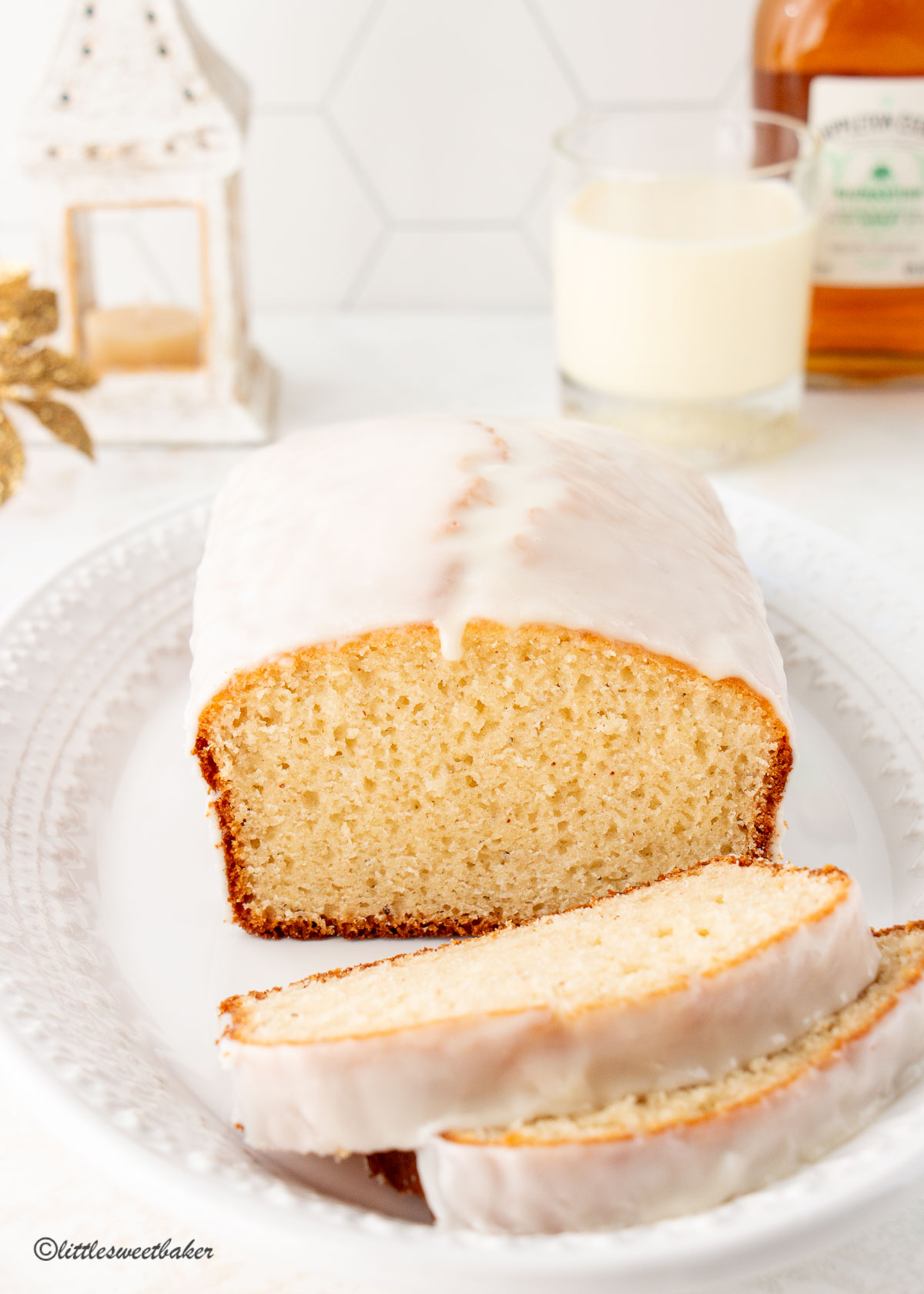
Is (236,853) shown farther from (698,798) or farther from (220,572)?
(698,798)

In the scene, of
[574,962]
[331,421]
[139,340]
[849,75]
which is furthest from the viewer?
[331,421]

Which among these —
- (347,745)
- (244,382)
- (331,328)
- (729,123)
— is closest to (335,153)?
(331,328)

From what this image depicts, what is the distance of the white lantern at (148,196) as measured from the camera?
2072mm

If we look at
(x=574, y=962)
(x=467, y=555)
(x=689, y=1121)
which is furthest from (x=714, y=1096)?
(x=467, y=555)

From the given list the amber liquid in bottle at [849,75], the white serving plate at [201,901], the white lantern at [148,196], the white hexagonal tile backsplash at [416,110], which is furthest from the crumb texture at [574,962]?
the white hexagonal tile backsplash at [416,110]

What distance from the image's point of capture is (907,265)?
7.69 ft

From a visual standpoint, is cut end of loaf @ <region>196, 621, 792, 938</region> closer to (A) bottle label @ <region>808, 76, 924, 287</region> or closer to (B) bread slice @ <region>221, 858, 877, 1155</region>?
(B) bread slice @ <region>221, 858, 877, 1155</region>

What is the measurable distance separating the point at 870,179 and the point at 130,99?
1245 millimetres

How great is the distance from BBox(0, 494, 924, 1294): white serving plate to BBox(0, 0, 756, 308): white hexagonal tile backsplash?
3.56ft

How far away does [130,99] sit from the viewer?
2.08 meters

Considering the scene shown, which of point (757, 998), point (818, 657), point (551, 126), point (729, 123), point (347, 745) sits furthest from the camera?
point (551, 126)

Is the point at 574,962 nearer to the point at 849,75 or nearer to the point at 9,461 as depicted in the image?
the point at 9,461

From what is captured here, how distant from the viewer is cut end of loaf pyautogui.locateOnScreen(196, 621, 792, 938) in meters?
1.31

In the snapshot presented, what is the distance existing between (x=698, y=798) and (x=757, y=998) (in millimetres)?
363
